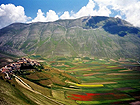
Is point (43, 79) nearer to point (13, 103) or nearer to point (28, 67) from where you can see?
point (28, 67)

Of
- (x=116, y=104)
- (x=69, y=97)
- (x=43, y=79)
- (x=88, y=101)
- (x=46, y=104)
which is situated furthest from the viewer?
(x=43, y=79)

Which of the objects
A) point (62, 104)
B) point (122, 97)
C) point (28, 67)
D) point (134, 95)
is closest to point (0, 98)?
point (62, 104)

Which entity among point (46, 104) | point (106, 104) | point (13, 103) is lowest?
point (106, 104)

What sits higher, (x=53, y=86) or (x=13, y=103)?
(x=13, y=103)

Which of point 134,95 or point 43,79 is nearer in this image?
point 134,95

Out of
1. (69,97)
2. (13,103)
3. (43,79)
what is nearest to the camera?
(13,103)

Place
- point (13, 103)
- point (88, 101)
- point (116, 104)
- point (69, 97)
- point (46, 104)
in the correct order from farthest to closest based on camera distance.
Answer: point (69, 97), point (88, 101), point (116, 104), point (46, 104), point (13, 103)

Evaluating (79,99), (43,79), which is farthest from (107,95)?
(43,79)

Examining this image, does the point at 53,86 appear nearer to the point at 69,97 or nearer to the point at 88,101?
the point at 69,97

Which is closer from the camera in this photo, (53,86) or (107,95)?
(107,95)
